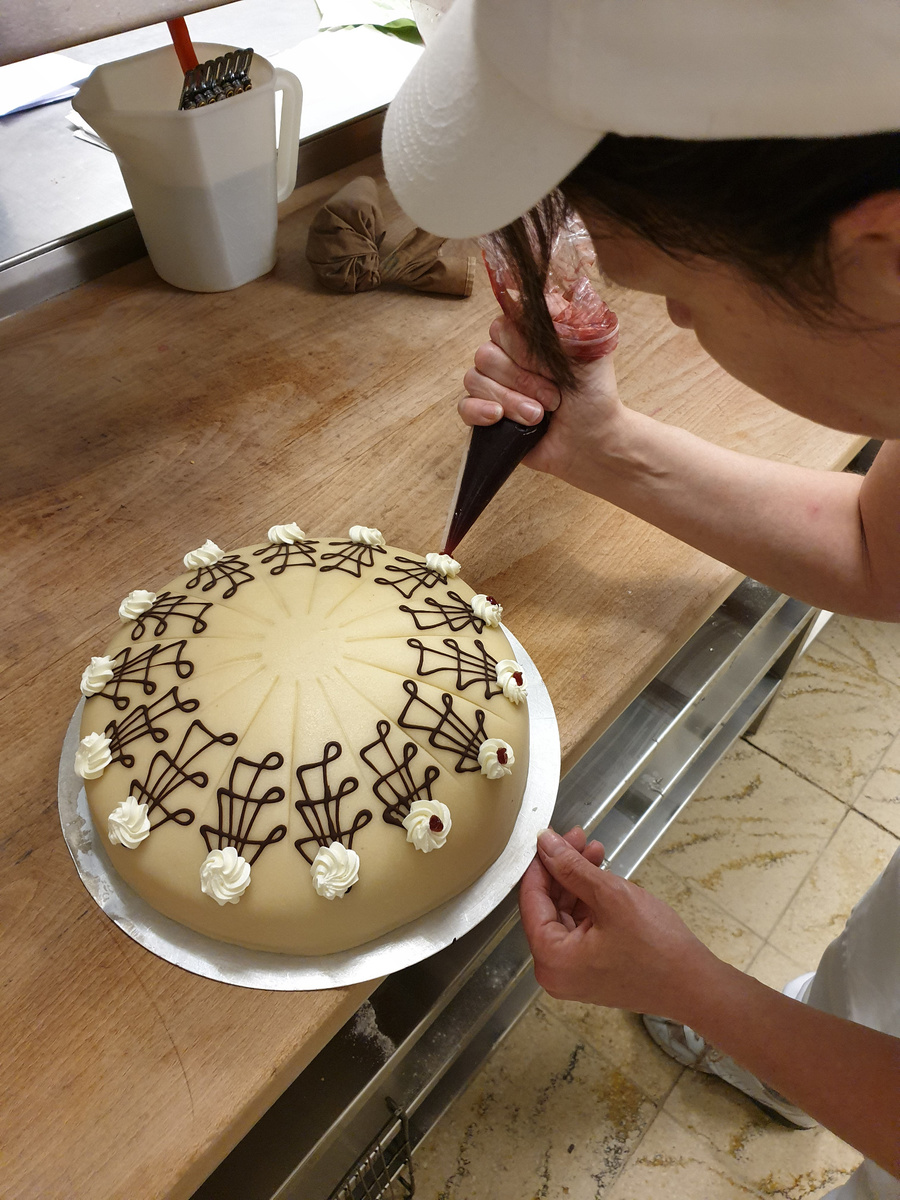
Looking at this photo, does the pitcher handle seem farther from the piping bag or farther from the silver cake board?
the silver cake board

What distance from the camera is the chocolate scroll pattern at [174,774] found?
87 centimetres

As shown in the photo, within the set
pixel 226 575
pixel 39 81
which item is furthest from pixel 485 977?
pixel 39 81

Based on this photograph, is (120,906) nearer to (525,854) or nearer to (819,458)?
(525,854)

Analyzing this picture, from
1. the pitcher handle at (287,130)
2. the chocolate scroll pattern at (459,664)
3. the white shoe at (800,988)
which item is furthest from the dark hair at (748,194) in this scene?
the white shoe at (800,988)

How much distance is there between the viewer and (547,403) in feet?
3.99

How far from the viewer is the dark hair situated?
1.46 feet

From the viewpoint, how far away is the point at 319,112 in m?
1.92

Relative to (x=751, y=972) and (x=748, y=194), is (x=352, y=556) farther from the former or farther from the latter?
(x=751, y=972)

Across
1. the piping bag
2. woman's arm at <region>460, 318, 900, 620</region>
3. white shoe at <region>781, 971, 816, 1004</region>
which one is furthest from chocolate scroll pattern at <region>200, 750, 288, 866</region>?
white shoe at <region>781, 971, 816, 1004</region>

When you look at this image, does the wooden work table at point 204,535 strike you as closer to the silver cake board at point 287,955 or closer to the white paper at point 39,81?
the silver cake board at point 287,955

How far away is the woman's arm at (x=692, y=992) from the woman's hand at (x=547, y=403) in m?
0.56

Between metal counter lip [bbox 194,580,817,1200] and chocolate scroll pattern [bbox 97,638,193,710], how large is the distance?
50cm

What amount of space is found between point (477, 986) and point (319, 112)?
1856mm

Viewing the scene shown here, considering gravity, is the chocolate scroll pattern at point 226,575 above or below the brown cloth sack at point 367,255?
below
